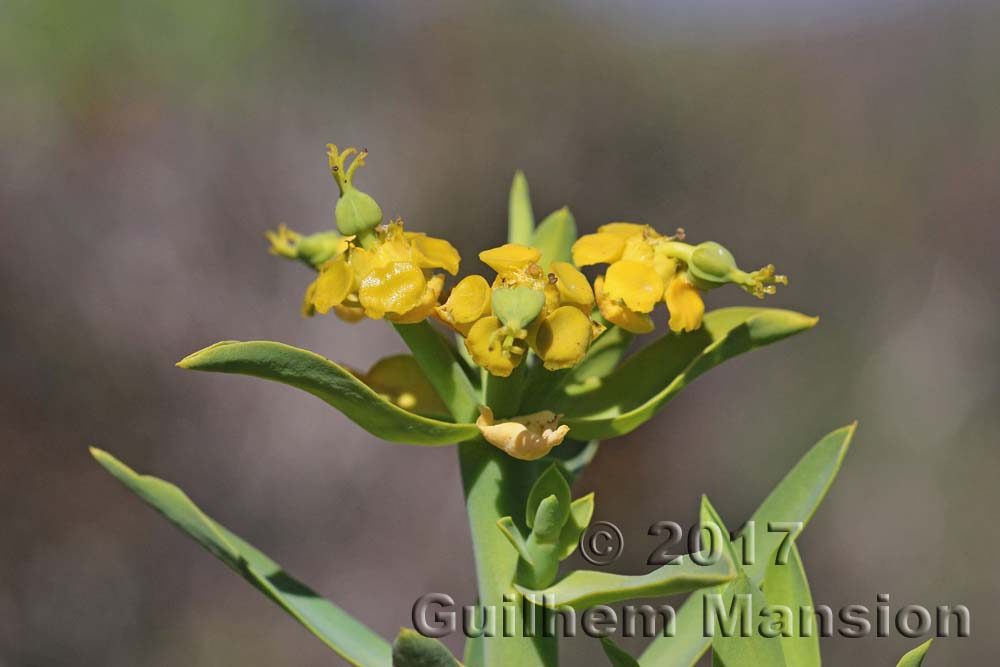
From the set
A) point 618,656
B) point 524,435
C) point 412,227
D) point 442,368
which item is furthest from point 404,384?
point 412,227

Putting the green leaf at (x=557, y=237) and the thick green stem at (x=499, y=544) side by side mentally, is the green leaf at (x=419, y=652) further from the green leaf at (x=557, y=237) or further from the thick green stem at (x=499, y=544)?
the green leaf at (x=557, y=237)

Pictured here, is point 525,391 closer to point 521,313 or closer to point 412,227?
point 521,313

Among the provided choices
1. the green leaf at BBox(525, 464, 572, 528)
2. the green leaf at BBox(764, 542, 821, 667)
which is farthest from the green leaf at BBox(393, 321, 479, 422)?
the green leaf at BBox(764, 542, 821, 667)

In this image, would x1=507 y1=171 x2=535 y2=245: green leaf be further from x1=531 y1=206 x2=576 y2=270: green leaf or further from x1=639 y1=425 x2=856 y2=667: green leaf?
x1=639 y1=425 x2=856 y2=667: green leaf

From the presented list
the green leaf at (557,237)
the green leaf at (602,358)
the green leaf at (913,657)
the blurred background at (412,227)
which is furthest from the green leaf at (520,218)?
the blurred background at (412,227)

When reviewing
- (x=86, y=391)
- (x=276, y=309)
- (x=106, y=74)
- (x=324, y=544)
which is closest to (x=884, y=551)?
(x=324, y=544)
